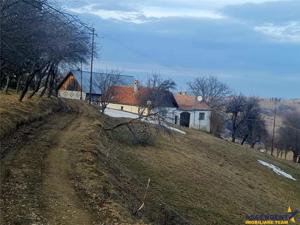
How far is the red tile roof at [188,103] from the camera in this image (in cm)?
8984

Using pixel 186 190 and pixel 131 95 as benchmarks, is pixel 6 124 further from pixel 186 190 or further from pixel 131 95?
pixel 131 95

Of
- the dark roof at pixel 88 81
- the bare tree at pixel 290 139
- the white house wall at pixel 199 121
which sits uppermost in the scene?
the dark roof at pixel 88 81

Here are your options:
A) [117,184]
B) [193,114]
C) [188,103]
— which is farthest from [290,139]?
[117,184]

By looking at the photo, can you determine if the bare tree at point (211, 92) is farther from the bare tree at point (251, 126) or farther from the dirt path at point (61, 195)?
the dirt path at point (61, 195)

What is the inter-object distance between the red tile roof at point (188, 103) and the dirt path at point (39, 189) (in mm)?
69863

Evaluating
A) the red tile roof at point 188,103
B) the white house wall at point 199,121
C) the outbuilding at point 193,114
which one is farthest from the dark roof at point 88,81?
the white house wall at point 199,121

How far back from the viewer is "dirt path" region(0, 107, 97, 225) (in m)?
11.9

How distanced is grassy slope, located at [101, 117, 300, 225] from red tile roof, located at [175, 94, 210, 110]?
46.4 meters

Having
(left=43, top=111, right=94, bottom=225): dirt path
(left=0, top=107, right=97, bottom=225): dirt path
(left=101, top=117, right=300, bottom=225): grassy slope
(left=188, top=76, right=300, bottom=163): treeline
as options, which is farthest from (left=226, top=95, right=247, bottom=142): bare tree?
(left=43, top=111, right=94, bottom=225): dirt path

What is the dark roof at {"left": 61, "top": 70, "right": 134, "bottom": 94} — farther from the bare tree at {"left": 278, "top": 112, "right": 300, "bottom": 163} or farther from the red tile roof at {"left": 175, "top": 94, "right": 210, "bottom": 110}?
the bare tree at {"left": 278, "top": 112, "right": 300, "bottom": 163}

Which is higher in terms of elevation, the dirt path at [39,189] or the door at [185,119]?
the dirt path at [39,189]

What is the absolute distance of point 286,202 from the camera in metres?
30.7

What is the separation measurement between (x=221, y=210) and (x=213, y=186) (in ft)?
15.5

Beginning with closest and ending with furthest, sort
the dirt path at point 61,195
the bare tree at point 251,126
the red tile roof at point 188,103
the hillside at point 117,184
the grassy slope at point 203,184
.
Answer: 1. the dirt path at point 61,195
2. the hillside at point 117,184
3. the grassy slope at point 203,184
4. the bare tree at point 251,126
5. the red tile roof at point 188,103
